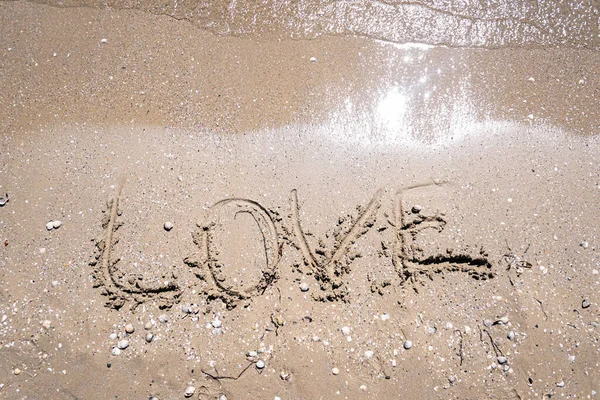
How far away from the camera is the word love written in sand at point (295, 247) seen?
12.9 feet

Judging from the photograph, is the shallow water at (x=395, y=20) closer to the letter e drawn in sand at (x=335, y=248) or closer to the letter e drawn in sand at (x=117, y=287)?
the letter e drawn in sand at (x=335, y=248)

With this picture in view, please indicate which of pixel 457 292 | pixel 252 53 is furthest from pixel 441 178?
pixel 252 53

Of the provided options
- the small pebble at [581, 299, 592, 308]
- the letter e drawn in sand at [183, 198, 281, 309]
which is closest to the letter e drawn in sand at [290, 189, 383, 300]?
the letter e drawn in sand at [183, 198, 281, 309]

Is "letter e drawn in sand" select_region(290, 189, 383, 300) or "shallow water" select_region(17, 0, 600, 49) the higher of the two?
"shallow water" select_region(17, 0, 600, 49)

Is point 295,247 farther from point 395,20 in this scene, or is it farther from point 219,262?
point 395,20

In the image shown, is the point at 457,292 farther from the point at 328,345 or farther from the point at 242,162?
the point at 242,162

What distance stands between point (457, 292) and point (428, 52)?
2.69m

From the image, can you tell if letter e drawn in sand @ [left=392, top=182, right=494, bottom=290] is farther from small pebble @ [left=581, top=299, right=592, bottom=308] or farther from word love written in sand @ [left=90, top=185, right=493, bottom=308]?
small pebble @ [left=581, top=299, right=592, bottom=308]

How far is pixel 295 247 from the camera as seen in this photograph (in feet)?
13.3

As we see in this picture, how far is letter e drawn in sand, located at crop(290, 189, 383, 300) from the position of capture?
397 centimetres

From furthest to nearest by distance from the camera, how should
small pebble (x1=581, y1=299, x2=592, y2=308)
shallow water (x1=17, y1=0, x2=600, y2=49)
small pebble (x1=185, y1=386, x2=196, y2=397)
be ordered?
1. shallow water (x1=17, y1=0, x2=600, y2=49)
2. small pebble (x1=581, y1=299, x2=592, y2=308)
3. small pebble (x1=185, y1=386, x2=196, y2=397)

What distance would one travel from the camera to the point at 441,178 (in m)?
4.23

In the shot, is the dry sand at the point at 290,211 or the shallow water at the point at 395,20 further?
the shallow water at the point at 395,20

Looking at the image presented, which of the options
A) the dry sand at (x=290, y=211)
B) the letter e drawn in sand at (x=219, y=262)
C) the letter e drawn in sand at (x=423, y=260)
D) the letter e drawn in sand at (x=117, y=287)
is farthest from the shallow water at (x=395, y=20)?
the letter e drawn in sand at (x=117, y=287)
